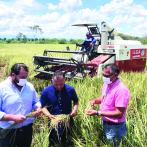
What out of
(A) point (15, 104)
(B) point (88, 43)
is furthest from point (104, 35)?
(A) point (15, 104)

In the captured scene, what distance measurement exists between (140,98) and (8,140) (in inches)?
96.2

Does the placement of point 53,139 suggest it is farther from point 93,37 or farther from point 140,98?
point 93,37

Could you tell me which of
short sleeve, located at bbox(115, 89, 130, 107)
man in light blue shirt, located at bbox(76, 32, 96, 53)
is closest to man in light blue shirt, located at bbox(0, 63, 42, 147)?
short sleeve, located at bbox(115, 89, 130, 107)

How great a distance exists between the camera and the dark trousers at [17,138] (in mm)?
1995

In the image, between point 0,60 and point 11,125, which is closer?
point 11,125

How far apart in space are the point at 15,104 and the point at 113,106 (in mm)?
1165

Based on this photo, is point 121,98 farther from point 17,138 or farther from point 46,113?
point 17,138

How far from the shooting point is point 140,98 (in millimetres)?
3229

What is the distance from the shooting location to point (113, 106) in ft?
6.48

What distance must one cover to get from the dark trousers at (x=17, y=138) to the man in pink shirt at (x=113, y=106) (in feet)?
2.78

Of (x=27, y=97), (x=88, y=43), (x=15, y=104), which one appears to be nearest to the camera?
(x=15, y=104)

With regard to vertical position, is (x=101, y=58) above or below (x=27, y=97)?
above

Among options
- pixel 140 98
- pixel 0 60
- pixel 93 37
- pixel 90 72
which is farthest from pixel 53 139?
pixel 0 60

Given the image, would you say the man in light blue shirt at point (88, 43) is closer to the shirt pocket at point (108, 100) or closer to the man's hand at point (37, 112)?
the shirt pocket at point (108, 100)
